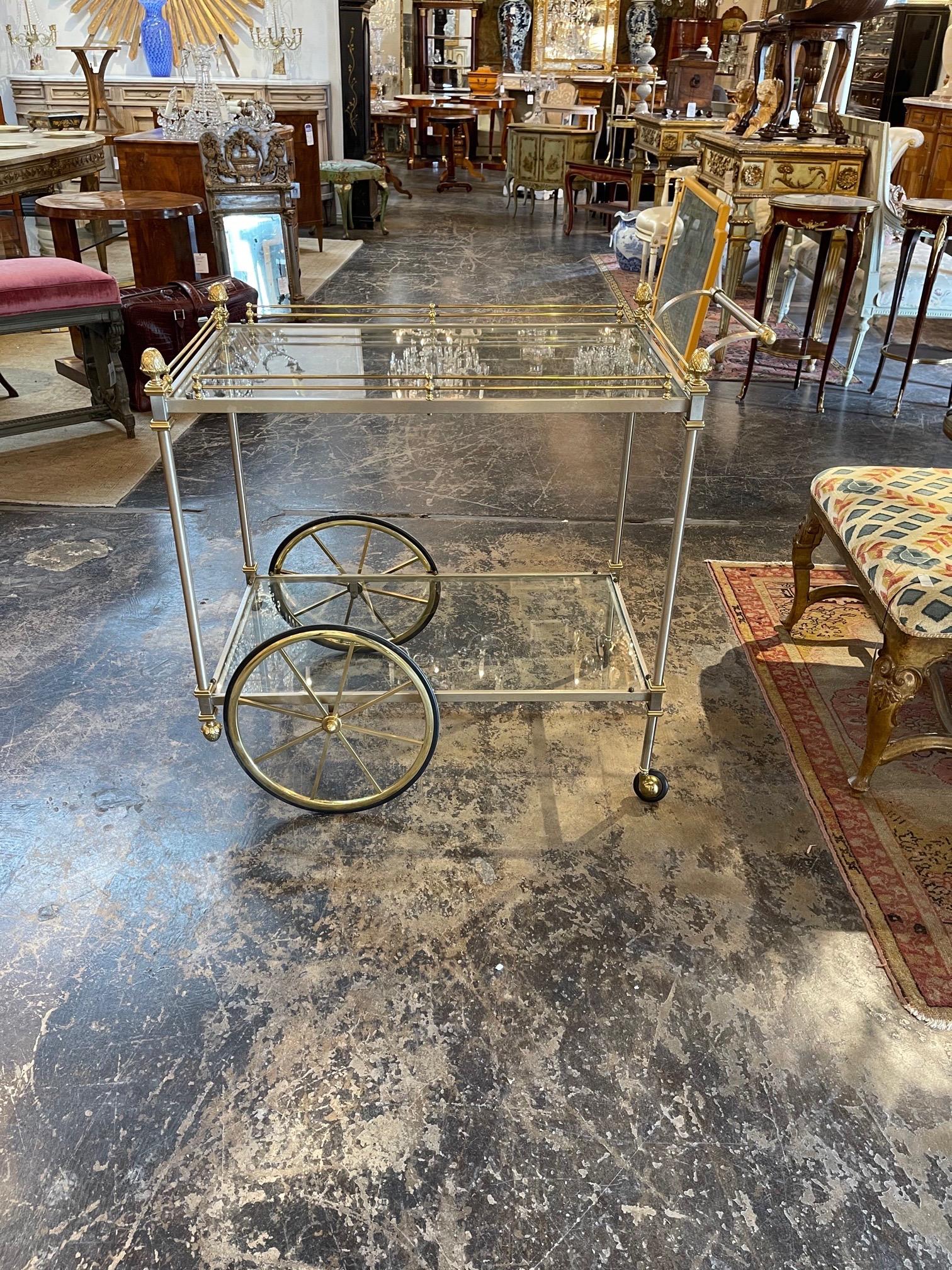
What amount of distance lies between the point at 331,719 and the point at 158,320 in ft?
8.70

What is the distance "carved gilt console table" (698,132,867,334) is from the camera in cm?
422

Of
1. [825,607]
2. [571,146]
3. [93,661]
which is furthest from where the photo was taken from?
[571,146]

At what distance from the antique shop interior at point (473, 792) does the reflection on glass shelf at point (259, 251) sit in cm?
126

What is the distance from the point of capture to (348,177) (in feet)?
23.4

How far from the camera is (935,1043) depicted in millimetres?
1516

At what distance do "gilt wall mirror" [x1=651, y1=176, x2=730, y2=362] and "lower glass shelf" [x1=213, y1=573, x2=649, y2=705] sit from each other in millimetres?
649

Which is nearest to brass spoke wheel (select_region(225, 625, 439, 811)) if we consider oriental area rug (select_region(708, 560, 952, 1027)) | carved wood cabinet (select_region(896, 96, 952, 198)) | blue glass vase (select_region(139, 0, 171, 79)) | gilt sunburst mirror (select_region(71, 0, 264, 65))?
oriental area rug (select_region(708, 560, 952, 1027))

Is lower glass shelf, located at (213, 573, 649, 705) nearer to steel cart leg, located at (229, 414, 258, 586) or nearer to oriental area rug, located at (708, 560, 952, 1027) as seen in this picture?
steel cart leg, located at (229, 414, 258, 586)

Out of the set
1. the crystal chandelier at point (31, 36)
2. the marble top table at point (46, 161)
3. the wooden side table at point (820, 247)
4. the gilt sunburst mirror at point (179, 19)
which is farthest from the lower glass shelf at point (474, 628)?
the crystal chandelier at point (31, 36)

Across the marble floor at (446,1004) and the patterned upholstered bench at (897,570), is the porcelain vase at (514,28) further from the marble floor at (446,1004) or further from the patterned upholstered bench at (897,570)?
the marble floor at (446,1004)

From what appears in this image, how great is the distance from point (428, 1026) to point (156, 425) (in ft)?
3.68

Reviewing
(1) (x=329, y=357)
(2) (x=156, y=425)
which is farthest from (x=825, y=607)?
(2) (x=156, y=425)

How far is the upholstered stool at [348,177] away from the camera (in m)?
7.14

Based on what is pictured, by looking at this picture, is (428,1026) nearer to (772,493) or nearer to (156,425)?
(156,425)
